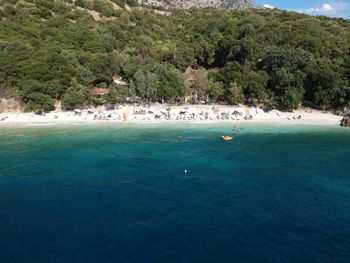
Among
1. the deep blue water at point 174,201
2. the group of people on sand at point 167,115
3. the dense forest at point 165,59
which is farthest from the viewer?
the dense forest at point 165,59

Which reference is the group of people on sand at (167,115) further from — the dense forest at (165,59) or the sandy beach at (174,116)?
the dense forest at (165,59)

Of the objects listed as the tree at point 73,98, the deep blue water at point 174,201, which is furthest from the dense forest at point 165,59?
the deep blue water at point 174,201

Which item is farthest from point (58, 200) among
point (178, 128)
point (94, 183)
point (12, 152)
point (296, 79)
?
point (296, 79)

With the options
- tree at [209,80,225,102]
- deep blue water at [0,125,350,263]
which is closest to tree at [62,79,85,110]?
deep blue water at [0,125,350,263]

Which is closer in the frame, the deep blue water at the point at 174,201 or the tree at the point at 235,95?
the deep blue water at the point at 174,201

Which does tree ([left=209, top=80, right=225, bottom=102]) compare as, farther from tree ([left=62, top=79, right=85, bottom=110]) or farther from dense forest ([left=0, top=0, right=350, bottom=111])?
tree ([left=62, top=79, right=85, bottom=110])

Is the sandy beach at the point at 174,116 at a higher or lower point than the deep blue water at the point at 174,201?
higher

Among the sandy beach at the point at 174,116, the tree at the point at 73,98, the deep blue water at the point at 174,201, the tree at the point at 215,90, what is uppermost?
the tree at the point at 215,90
